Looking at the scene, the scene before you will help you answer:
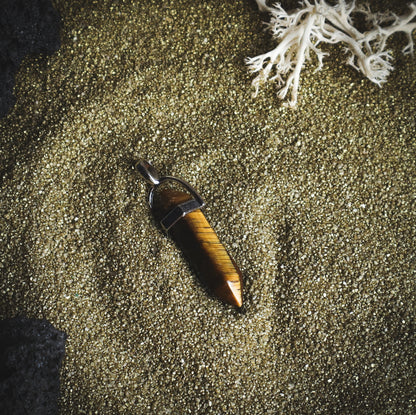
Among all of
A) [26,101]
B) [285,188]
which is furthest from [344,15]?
[26,101]

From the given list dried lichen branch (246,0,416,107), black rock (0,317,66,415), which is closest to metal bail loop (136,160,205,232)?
dried lichen branch (246,0,416,107)

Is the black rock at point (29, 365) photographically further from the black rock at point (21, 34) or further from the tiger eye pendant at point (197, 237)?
the black rock at point (21, 34)

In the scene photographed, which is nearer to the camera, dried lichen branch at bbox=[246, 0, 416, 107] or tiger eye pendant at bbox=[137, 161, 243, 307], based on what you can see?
tiger eye pendant at bbox=[137, 161, 243, 307]

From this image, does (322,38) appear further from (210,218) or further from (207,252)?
(207,252)

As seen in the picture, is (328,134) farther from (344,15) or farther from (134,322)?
(134,322)

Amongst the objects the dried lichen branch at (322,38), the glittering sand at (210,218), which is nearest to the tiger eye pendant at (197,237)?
the glittering sand at (210,218)

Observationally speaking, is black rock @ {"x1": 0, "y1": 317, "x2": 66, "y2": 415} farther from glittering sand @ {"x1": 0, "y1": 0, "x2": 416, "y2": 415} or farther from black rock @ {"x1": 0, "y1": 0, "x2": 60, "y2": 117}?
black rock @ {"x1": 0, "y1": 0, "x2": 60, "y2": 117}
